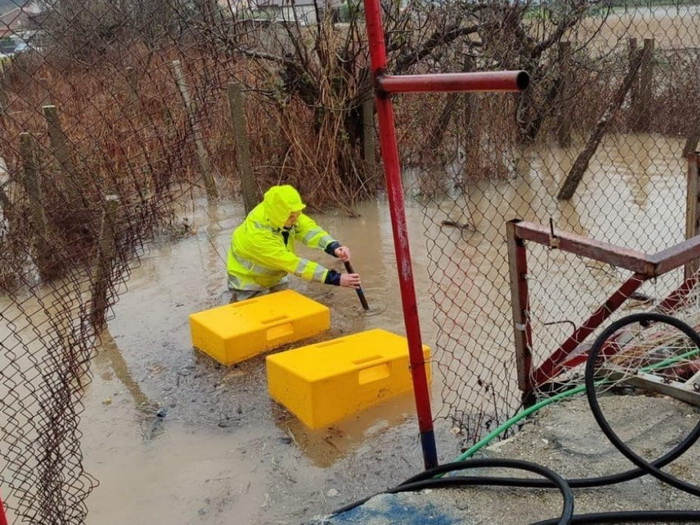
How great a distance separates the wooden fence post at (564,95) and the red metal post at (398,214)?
269 inches

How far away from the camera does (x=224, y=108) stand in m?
8.62

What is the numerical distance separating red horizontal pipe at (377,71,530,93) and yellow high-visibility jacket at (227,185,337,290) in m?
2.97

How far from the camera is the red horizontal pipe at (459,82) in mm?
2080

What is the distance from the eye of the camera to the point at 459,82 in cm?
223

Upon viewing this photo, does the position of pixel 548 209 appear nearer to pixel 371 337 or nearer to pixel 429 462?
pixel 371 337

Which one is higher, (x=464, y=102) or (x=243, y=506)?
(x=464, y=102)

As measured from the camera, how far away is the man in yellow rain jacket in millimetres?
5395

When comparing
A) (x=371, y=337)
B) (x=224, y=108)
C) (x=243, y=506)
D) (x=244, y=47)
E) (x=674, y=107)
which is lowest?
(x=243, y=506)

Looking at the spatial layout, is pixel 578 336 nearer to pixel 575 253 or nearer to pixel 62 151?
pixel 575 253

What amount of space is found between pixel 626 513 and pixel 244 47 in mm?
6369

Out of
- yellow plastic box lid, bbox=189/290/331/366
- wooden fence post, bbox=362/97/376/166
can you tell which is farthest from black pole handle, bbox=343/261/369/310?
wooden fence post, bbox=362/97/376/166

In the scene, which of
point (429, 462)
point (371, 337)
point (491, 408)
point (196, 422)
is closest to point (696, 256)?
point (429, 462)

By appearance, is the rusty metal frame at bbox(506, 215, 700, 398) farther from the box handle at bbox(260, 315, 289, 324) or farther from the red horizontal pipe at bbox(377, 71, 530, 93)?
the box handle at bbox(260, 315, 289, 324)

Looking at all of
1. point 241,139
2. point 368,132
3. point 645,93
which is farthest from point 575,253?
point 645,93
